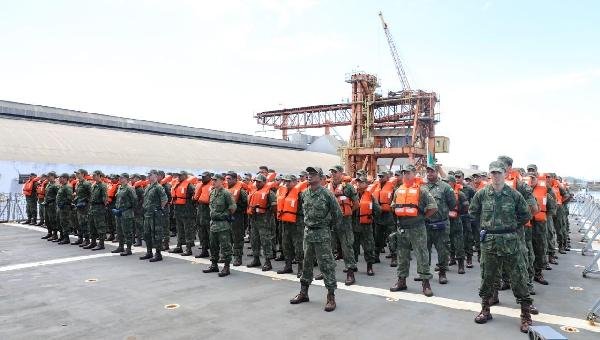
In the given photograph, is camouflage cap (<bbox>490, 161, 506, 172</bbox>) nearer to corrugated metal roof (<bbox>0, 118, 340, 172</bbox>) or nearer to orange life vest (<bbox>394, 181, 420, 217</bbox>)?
orange life vest (<bbox>394, 181, 420, 217</bbox>)

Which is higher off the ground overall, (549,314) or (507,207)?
(507,207)

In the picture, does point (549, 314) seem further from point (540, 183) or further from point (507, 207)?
point (540, 183)

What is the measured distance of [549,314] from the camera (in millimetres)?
5953

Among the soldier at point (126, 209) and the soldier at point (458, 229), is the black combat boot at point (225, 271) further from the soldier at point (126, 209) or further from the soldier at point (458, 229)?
the soldier at point (458, 229)

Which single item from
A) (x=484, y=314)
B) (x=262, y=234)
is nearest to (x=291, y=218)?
(x=262, y=234)

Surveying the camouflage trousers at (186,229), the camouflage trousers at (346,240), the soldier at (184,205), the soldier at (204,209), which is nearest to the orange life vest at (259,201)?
the soldier at (204,209)

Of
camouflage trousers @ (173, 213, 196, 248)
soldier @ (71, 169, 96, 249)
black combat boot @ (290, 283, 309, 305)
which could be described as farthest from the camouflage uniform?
soldier @ (71, 169, 96, 249)

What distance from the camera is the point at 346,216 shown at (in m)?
8.84

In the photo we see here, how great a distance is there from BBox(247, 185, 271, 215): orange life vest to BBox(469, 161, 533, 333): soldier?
17.3 feet

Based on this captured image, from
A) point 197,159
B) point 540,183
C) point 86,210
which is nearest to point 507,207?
point 540,183

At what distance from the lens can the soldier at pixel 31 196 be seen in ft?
54.7

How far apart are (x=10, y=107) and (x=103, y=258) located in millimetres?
26819

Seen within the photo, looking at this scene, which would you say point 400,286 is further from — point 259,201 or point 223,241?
point 259,201

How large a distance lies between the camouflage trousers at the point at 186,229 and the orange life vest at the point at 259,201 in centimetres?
243
